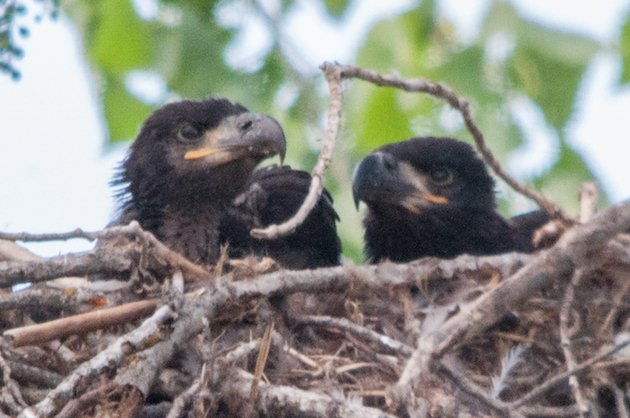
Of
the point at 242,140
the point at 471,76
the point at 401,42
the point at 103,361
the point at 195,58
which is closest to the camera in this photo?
the point at 103,361

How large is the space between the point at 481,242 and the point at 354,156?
2.10 metres

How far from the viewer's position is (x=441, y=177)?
26.6 feet

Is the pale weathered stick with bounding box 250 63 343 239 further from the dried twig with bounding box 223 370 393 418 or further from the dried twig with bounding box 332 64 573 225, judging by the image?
the dried twig with bounding box 223 370 393 418

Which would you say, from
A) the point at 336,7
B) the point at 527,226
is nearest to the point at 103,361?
the point at 527,226

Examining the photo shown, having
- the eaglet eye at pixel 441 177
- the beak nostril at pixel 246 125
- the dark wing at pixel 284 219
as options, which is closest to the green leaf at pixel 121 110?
the dark wing at pixel 284 219

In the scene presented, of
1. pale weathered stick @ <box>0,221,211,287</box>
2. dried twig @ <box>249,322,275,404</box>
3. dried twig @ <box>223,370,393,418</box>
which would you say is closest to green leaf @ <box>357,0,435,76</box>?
pale weathered stick @ <box>0,221,211,287</box>

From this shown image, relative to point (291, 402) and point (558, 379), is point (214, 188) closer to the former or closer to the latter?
point (291, 402)

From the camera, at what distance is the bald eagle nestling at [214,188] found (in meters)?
7.57

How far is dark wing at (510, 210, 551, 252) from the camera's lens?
26.0 ft

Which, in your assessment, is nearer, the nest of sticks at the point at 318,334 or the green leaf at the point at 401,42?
the nest of sticks at the point at 318,334

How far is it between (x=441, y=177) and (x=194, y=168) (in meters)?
1.38

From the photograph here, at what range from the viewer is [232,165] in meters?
7.69

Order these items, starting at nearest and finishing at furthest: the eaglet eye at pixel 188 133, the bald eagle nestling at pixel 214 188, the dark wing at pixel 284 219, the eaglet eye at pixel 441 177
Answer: the bald eagle nestling at pixel 214 188 < the dark wing at pixel 284 219 < the eaglet eye at pixel 188 133 < the eaglet eye at pixel 441 177

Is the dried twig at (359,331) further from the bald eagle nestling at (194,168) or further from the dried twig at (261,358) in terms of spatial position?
the bald eagle nestling at (194,168)
